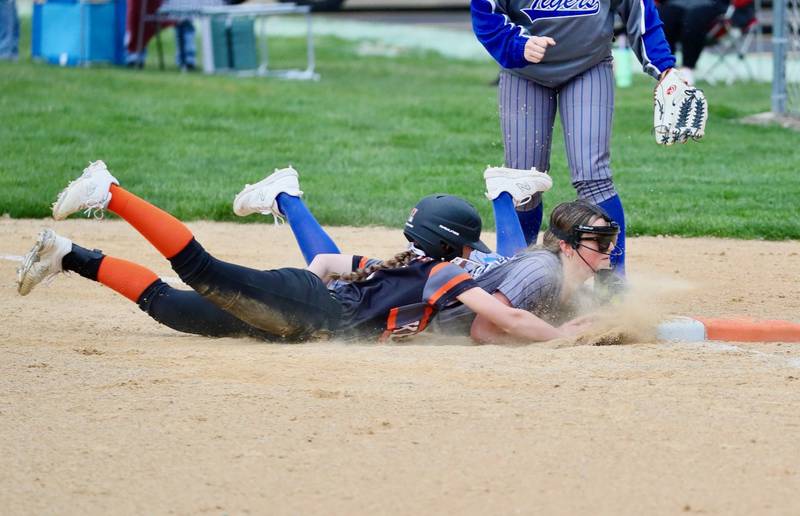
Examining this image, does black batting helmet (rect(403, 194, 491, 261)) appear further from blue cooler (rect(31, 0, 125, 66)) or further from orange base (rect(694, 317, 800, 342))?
blue cooler (rect(31, 0, 125, 66))

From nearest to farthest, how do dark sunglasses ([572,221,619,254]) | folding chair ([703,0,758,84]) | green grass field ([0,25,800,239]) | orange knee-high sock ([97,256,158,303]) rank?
dark sunglasses ([572,221,619,254]) → orange knee-high sock ([97,256,158,303]) → green grass field ([0,25,800,239]) → folding chair ([703,0,758,84])

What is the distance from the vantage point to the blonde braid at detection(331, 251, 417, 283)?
567 centimetres

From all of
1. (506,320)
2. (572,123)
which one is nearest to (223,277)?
(506,320)

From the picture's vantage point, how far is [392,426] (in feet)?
13.9

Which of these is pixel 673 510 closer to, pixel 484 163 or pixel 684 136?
pixel 684 136

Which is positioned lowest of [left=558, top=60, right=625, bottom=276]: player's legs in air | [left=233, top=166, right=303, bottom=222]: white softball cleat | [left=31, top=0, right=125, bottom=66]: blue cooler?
[left=233, top=166, right=303, bottom=222]: white softball cleat

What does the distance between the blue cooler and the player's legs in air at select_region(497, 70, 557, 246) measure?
11.8 meters

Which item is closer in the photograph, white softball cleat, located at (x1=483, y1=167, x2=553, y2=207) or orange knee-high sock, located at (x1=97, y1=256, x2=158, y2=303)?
orange knee-high sock, located at (x1=97, y1=256, x2=158, y2=303)

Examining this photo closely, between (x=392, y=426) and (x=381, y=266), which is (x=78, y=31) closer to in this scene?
(x=381, y=266)

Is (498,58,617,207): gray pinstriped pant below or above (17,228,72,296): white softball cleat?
above

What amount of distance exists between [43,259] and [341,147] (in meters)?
6.79

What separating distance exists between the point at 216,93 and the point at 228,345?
1008 cm

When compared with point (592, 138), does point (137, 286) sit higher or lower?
lower

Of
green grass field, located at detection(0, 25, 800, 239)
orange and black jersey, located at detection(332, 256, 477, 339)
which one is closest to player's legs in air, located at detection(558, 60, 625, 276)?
orange and black jersey, located at detection(332, 256, 477, 339)
